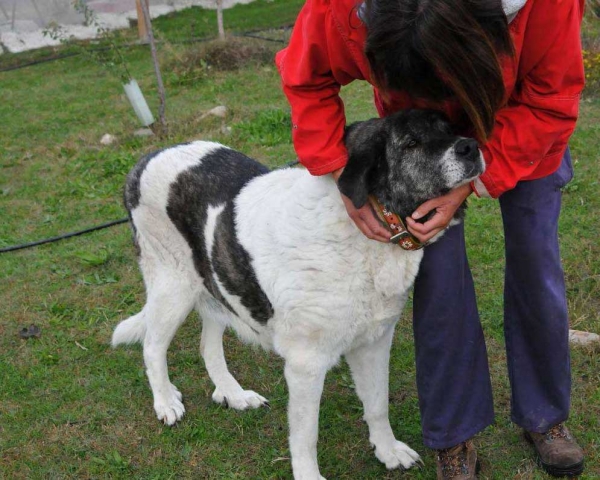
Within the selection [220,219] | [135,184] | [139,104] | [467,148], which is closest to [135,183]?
[135,184]

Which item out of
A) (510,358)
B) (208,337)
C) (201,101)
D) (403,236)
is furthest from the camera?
(201,101)

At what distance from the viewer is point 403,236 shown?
8.43 feet

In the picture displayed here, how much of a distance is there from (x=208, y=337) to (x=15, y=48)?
39.5 ft

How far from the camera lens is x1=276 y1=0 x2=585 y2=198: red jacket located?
2.20 meters

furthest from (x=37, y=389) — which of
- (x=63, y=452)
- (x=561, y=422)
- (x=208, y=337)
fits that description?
(x=561, y=422)

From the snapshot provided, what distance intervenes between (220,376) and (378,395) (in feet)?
3.21

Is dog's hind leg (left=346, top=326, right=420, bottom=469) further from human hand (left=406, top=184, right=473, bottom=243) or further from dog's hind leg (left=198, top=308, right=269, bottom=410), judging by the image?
dog's hind leg (left=198, top=308, right=269, bottom=410)

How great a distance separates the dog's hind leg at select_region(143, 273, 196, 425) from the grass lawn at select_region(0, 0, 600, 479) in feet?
0.33

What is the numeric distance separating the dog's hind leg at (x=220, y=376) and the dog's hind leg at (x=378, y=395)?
714mm

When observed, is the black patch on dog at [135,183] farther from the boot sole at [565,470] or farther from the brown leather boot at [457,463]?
the boot sole at [565,470]

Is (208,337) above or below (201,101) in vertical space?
above

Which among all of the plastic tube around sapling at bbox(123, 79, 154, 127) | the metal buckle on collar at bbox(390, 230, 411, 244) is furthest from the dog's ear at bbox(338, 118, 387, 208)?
the plastic tube around sapling at bbox(123, 79, 154, 127)

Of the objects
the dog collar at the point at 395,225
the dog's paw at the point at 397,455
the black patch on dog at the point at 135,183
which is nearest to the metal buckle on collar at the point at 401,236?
the dog collar at the point at 395,225

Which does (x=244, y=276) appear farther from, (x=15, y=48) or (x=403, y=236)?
(x=15, y=48)
